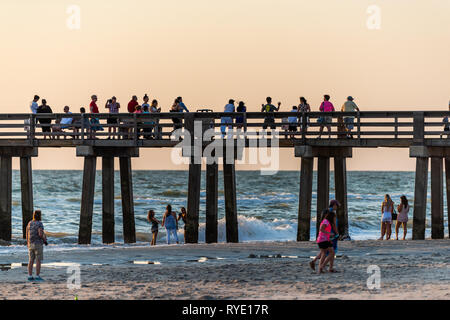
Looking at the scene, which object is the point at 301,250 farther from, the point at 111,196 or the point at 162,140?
the point at 111,196

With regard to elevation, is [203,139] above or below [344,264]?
above

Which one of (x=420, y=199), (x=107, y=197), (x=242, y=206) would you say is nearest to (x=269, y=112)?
(x=420, y=199)

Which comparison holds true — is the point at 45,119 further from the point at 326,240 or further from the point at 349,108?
the point at 326,240

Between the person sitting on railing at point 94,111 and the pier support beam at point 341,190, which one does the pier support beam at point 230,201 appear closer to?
the pier support beam at point 341,190

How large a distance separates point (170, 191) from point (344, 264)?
225 feet

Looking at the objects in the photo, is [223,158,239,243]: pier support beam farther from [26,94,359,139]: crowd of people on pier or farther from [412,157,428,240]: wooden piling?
[412,157,428,240]: wooden piling

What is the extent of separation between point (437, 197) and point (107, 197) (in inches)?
403

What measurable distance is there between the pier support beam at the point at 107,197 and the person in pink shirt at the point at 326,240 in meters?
13.4

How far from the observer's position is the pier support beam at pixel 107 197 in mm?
30656

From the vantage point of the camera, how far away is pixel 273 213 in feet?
207

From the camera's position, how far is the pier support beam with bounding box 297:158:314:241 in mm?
27859

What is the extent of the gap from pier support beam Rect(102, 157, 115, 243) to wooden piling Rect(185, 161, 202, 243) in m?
3.82
